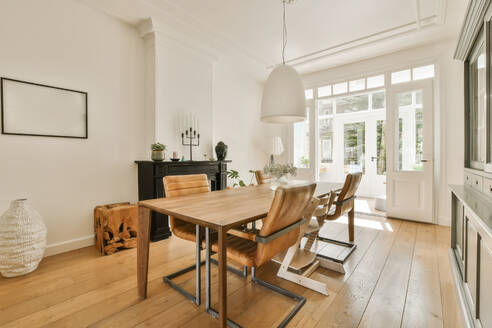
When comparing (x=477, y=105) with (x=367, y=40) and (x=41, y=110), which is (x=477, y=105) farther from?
(x=41, y=110)

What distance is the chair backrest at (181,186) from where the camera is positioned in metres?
2.00

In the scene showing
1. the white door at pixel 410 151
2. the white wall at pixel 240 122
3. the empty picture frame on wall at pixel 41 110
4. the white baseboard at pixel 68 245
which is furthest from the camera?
the white wall at pixel 240 122

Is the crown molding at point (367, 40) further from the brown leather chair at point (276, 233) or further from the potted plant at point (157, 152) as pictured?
the brown leather chair at point (276, 233)

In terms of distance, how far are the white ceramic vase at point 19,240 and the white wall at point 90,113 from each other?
1.01 ft

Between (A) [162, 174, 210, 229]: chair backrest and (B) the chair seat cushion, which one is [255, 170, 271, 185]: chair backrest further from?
(B) the chair seat cushion

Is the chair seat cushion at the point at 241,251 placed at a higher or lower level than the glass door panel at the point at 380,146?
lower

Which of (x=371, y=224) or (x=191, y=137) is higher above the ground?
(x=191, y=137)

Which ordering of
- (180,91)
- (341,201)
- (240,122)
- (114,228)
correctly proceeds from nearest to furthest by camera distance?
1. (341,201)
2. (114,228)
3. (180,91)
4. (240,122)

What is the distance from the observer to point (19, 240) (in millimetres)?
2033

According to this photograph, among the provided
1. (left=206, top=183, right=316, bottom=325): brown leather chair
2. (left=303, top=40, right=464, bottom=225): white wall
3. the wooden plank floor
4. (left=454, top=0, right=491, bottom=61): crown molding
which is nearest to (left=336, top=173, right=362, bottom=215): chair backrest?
the wooden plank floor

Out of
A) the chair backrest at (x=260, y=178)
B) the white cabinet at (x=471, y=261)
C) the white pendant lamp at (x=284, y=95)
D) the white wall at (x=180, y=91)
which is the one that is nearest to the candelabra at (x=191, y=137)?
the white wall at (x=180, y=91)

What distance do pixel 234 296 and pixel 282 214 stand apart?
0.87 m

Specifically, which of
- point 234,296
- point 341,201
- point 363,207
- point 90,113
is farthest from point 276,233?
point 363,207

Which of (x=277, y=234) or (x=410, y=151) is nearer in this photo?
(x=277, y=234)
